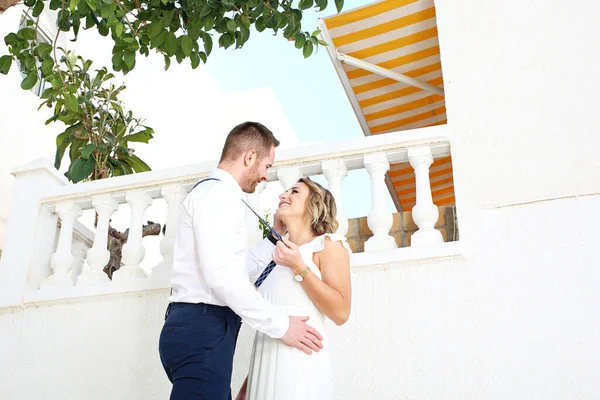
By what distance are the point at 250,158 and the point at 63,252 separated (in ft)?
6.51

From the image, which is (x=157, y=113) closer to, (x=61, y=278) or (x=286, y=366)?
(x=61, y=278)

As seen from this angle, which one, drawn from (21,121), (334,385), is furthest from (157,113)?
(334,385)

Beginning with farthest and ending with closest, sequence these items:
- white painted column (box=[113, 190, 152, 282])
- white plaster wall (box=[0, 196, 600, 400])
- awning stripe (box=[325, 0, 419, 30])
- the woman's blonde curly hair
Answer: awning stripe (box=[325, 0, 419, 30]), white painted column (box=[113, 190, 152, 282]), white plaster wall (box=[0, 196, 600, 400]), the woman's blonde curly hair

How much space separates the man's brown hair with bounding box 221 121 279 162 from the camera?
280cm

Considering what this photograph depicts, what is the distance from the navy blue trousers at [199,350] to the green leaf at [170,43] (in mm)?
1539

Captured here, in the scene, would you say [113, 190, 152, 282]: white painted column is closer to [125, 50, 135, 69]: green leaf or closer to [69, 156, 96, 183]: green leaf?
[125, 50, 135, 69]: green leaf

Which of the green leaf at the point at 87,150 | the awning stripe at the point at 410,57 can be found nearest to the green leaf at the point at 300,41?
the awning stripe at the point at 410,57

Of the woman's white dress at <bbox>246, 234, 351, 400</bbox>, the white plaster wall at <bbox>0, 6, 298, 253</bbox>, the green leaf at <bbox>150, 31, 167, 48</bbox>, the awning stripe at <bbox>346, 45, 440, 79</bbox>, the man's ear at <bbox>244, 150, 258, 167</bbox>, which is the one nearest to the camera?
the woman's white dress at <bbox>246, 234, 351, 400</bbox>

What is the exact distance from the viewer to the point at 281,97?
16547mm

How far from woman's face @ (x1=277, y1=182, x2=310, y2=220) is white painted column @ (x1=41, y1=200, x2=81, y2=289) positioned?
6.13 ft

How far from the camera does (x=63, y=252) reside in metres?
4.20

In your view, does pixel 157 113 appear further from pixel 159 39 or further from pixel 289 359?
pixel 289 359

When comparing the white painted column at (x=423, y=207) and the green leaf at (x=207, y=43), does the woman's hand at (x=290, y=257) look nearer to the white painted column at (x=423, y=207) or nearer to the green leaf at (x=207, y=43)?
the white painted column at (x=423, y=207)

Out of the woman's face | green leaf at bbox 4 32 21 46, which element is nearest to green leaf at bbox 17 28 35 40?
green leaf at bbox 4 32 21 46
